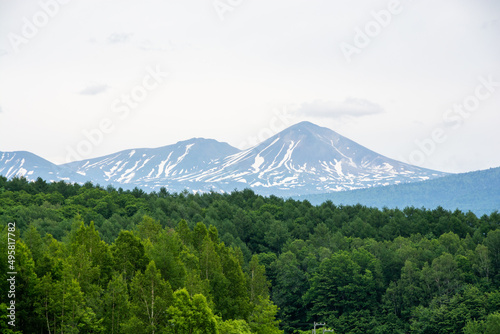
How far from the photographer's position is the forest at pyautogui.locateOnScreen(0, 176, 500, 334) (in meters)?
39.1

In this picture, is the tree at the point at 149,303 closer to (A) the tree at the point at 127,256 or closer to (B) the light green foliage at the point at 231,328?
(B) the light green foliage at the point at 231,328

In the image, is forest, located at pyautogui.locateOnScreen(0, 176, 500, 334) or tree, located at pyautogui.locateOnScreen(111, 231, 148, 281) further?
tree, located at pyautogui.locateOnScreen(111, 231, 148, 281)

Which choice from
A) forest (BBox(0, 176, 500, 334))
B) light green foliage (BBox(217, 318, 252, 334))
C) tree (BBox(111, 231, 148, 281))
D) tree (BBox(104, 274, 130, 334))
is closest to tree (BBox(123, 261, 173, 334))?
forest (BBox(0, 176, 500, 334))

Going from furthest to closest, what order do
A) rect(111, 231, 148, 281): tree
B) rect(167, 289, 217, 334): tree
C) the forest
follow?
rect(111, 231, 148, 281): tree < the forest < rect(167, 289, 217, 334): tree

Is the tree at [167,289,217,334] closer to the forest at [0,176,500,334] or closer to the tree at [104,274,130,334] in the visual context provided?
the forest at [0,176,500,334]

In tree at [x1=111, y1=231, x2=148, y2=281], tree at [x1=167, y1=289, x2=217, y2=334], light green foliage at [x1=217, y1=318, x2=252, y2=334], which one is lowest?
light green foliage at [x1=217, y1=318, x2=252, y2=334]

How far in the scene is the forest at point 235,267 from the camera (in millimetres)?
39094

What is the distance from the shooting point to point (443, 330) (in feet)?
232

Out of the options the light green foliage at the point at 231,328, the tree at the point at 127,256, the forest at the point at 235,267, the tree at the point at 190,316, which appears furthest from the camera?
the tree at the point at 127,256

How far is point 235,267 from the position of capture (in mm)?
59344

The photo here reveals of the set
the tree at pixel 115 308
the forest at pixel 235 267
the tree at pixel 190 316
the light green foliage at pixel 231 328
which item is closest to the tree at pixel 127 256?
the forest at pixel 235 267

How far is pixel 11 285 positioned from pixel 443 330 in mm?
50881

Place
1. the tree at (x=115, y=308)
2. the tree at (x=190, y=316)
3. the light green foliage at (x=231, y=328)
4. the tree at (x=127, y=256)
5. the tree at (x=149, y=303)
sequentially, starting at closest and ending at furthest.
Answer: the tree at (x=190, y=316)
the tree at (x=149, y=303)
the tree at (x=115, y=308)
the light green foliage at (x=231, y=328)
the tree at (x=127, y=256)

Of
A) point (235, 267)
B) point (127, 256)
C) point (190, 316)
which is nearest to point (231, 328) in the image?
point (190, 316)
